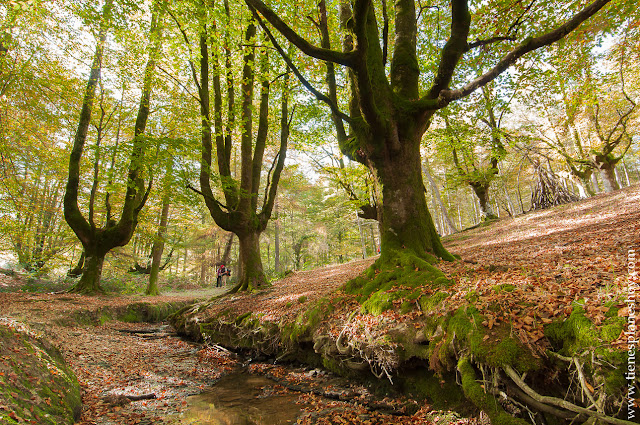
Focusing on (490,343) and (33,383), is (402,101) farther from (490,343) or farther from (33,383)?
(33,383)

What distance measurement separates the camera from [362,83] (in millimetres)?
4582

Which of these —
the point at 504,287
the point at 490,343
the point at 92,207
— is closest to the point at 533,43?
the point at 504,287

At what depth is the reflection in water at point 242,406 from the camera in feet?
10.7

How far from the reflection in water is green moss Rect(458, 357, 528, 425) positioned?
1.96 metres

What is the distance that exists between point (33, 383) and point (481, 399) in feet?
13.1

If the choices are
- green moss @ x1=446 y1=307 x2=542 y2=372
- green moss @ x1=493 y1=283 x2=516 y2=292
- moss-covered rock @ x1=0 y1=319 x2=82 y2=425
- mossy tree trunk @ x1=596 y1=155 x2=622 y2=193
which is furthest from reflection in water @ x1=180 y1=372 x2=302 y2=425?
mossy tree trunk @ x1=596 y1=155 x2=622 y2=193

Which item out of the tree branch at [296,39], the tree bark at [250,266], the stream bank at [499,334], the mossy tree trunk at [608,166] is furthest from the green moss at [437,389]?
the mossy tree trunk at [608,166]

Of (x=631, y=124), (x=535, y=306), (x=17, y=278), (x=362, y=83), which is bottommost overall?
(x=535, y=306)

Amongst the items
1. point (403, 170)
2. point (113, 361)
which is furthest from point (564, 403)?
point (113, 361)

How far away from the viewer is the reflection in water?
3.27 metres

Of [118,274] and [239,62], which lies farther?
[118,274]

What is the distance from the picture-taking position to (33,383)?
8.32ft

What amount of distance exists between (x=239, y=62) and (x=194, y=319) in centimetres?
889

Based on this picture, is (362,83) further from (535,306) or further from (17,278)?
(17,278)
